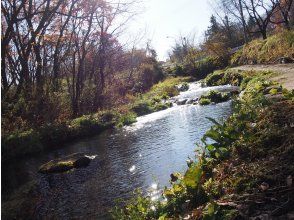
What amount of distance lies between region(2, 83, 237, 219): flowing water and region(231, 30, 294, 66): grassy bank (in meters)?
6.65

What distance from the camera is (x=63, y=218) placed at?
668 centimetres

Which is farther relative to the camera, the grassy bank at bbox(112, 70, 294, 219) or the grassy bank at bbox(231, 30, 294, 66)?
the grassy bank at bbox(231, 30, 294, 66)

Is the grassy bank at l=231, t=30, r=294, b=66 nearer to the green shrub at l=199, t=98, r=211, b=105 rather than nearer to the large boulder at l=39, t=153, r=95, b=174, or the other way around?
the green shrub at l=199, t=98, r=211, b=105

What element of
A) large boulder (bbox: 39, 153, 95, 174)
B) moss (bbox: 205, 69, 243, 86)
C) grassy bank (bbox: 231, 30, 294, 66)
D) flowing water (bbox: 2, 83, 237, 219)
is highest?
grassy bank (bbox: 231, 30, 294, 66)

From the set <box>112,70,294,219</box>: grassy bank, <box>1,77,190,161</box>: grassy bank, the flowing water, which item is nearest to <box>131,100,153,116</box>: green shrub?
<box>1,77,190,161</box>: grassy bank

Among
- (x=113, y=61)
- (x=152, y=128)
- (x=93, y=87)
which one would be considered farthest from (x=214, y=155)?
(x=113, y=61)

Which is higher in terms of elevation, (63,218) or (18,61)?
(18,61)

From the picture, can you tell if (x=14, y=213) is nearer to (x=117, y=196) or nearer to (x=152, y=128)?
(x=117, y=196)

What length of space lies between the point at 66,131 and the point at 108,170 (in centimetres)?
709

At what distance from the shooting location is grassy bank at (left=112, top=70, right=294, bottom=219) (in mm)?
3389

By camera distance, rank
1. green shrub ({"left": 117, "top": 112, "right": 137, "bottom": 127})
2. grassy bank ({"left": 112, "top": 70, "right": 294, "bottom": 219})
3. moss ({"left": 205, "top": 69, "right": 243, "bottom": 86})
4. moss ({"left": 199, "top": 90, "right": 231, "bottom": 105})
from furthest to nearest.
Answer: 1. moss ({"left": 205, "top": 69, "right": 243, "bottom": 86})
2. moss ({"left": 199, "top": 90, "right": 231, "bottom": 105})
3. green shrub ({"left": 117, "top": 112, "right": 137, "bottom": 127})
4. grassy bank ({"left": 112, "top": 70, "right": 294, "bottom": 219})

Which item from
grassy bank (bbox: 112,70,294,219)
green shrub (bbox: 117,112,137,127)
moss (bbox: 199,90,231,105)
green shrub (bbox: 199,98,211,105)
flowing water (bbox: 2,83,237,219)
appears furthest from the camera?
green shrub (bbox: 199,98,211,105)

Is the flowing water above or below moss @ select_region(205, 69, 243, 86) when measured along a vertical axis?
below

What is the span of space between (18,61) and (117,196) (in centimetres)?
1375
